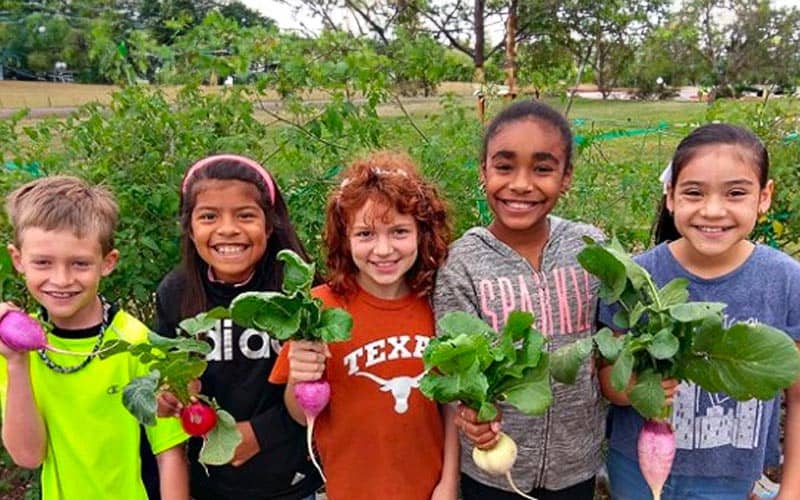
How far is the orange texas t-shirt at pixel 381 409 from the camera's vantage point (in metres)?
2.00

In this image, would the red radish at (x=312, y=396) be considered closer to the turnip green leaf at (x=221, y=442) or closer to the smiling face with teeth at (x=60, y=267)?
the turnip green leaf at (x=221, y=442)

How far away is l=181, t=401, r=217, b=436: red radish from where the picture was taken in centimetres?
183

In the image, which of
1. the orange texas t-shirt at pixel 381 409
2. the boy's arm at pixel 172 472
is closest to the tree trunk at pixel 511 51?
the orange texas t-shirt at pixel 381 409

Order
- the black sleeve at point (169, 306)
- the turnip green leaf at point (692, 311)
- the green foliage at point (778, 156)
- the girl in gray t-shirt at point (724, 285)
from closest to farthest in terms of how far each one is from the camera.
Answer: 1. the turnip green leaf at point (692, 311)
2. the girl in gray t-shirt at point (724, 285)
3. the black sleeve at point (169, 306)
4. the green foliage at point (778, 156)

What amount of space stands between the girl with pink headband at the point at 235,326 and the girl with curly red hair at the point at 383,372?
112mm

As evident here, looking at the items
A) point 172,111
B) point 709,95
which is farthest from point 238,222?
point 709,95

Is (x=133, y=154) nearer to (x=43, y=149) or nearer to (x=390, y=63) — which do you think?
(x=43, y=149)

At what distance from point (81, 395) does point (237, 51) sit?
72.0 inches

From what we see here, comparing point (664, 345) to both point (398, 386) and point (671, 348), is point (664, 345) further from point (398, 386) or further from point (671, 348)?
point (398, 386)

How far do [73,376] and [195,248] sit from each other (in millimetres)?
503

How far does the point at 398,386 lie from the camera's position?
6.56 feet

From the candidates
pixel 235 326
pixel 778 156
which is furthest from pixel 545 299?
pixel 778 156

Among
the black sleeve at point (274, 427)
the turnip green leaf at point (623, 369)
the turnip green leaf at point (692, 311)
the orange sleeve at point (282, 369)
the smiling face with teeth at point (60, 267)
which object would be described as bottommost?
the black sleeve at point (274, 427)

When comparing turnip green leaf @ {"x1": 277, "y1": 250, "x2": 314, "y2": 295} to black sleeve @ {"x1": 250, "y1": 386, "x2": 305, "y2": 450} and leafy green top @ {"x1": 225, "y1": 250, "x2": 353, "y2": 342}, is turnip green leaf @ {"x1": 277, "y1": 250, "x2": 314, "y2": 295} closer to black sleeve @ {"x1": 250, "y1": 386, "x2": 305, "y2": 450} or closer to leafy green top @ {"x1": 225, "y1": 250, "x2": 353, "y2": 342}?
leafy green top @ {"x1": 225, "y1": 250, "x2": 353, "y2": 342}
